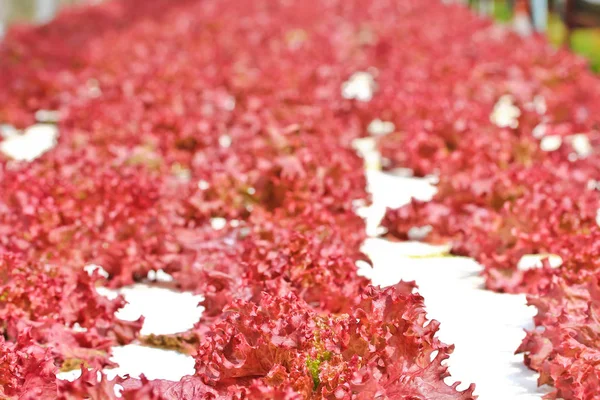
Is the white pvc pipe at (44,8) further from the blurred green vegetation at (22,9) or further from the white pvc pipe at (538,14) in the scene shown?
the white pvc pipe at (538,14)

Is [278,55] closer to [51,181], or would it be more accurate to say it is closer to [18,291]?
[51,181]

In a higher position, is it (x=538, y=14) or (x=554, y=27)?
(x=538, y=14)

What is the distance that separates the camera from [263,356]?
107 inches

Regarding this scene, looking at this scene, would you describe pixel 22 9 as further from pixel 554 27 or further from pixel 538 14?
pixel 538 14

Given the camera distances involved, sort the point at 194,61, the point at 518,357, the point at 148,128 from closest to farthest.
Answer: the point at 518,357
the point at 148,128
the point at 194,61

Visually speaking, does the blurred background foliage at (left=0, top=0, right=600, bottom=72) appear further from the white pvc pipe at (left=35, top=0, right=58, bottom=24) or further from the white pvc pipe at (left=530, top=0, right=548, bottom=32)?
the white pvc pipe at (left=530, top=0, right=548, bottom=32)

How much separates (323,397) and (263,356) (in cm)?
21

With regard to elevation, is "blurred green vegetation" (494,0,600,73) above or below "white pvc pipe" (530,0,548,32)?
below

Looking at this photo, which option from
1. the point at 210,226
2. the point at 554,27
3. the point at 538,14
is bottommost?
the point at 210,226

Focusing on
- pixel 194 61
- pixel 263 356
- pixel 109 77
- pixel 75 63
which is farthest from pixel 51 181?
pixel 75 63

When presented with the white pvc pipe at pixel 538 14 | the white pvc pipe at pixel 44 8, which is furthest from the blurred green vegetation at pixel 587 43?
the white pvc pipe at pixel 44 8

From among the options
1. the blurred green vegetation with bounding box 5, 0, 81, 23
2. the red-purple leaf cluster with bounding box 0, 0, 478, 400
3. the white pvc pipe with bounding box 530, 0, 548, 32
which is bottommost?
the red-purple leaf cluster with bounding box 0, 0, 478, 400

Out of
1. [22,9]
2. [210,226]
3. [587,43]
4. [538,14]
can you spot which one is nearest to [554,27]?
[538,14]

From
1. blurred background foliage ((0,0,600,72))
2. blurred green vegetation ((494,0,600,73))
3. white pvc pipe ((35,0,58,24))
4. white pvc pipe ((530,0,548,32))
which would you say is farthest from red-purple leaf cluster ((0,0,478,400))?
white pvc pipe ((35,0,58,24))
